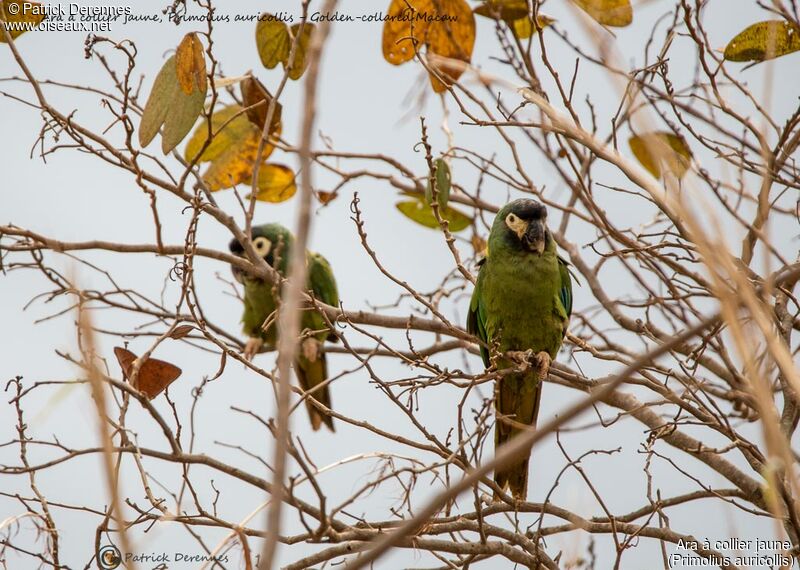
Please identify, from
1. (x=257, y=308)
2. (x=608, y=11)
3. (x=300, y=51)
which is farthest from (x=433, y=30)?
(x=257, y=308)

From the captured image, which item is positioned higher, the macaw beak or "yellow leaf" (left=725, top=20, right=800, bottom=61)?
"yellow leaf" (left=725, top=20, right=800, bottom=61)

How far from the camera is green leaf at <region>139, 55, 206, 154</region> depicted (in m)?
2.84

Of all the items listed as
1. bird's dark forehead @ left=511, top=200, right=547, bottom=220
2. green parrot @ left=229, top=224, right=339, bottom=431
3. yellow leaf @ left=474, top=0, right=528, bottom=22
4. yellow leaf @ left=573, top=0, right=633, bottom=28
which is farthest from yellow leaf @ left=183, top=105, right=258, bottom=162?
green parrot @ left=229, top=224, right=339, bottom=431

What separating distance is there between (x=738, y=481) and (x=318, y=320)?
3.05 metres

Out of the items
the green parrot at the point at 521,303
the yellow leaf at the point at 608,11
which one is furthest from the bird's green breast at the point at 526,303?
the yellow leaf at the point at 608,11

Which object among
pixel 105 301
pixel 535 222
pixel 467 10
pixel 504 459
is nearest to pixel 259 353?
pixel 105 301

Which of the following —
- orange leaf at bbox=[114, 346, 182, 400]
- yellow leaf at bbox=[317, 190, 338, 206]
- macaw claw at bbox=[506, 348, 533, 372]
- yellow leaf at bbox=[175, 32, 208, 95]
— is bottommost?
orange leaf at bbox=[114, 346, 182, 400]

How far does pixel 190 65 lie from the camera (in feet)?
9.32

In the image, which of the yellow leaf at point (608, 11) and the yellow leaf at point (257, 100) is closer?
the yellow leaf at point (608, 11)

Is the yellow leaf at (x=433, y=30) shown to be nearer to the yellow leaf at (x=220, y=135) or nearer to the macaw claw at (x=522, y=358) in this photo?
the yellow leaf at (x=220, y=135)

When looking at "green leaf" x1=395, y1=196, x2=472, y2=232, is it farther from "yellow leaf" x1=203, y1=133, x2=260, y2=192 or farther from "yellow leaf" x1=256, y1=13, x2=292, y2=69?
"yellow leaf" x1=256, y1=13, x2=292, y2=69

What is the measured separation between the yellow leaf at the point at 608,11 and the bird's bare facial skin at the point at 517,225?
98 centimetres

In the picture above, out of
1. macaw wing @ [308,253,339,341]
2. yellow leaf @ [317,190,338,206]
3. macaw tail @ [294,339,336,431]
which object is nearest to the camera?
yellow leaf @ [317,190,338,206]

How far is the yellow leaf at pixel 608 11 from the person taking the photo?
302cm
